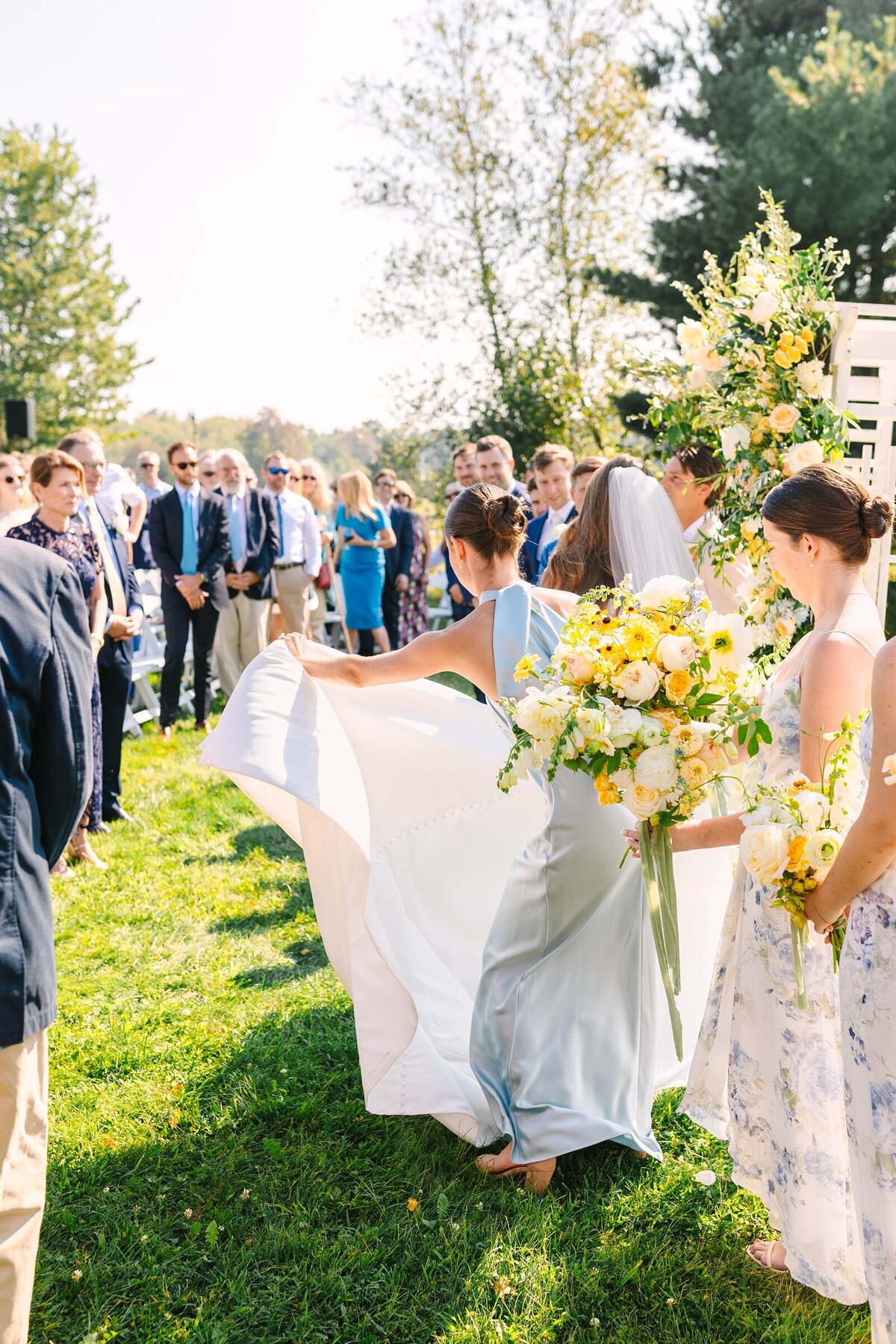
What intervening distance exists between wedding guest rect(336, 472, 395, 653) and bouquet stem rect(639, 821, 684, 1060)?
9.38 m

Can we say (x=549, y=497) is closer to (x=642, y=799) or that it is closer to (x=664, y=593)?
(x=664, y=593)

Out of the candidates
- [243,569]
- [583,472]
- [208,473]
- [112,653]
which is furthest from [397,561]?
[583,472]

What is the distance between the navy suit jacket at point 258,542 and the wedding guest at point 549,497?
4216 millimetres

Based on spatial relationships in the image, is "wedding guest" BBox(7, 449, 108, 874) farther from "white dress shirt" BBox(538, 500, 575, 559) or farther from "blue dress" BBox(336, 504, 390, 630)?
"blue dress" BBox(336, 504, 390, 630)

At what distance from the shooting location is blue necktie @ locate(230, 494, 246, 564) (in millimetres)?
10945

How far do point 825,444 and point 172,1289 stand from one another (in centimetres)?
369

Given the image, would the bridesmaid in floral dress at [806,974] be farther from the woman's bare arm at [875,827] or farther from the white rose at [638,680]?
the white rose at [638,680]

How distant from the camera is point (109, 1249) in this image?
10.5 feet

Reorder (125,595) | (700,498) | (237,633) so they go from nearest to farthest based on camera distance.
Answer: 1. (700,498)
2. (125,595)
3. (237,633)

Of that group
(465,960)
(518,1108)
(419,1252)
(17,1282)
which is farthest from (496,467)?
(17,1282)

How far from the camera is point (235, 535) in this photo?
36.0 feet

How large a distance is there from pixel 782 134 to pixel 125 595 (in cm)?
1362

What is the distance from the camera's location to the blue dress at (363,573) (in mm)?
12273

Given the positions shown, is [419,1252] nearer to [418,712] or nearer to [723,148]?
[418,712]
